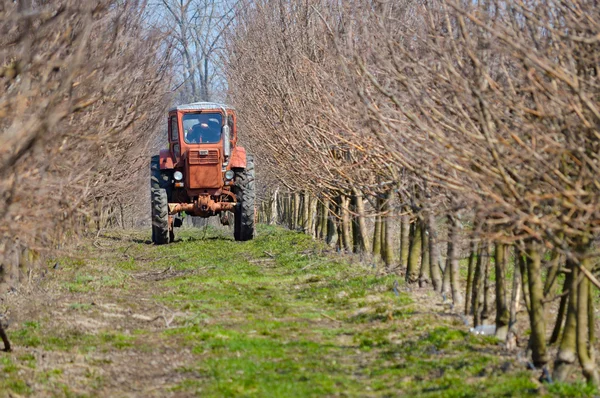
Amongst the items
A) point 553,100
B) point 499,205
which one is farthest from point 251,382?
point 553,100

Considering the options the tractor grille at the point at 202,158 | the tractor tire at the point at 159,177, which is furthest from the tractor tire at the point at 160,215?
the tractor grille at the point at 202,158

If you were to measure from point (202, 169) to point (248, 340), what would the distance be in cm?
1377

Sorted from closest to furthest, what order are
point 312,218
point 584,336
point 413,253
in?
point 584,336
point 413,253
point 312,218

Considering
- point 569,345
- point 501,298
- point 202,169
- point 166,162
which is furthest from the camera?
point 166,162

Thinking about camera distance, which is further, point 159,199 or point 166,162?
point 166,162

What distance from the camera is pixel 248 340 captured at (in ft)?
35.1

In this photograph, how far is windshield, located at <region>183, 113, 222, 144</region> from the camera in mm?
24547

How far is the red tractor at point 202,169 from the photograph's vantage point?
2416 cm

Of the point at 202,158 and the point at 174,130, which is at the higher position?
the point at 174,130

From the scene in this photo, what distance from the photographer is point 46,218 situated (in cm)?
822

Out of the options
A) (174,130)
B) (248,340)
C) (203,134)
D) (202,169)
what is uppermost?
(174,130)

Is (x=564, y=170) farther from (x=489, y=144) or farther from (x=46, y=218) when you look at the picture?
(x=46, y=218)

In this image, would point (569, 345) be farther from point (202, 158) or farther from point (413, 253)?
point (202, 158)

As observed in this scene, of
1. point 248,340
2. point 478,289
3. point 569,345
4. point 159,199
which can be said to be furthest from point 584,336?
point 159,199
